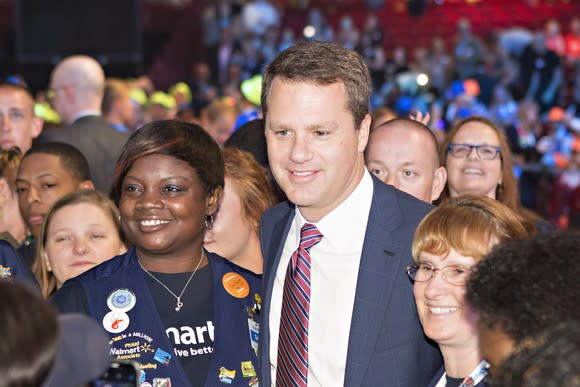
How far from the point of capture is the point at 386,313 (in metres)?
2.71

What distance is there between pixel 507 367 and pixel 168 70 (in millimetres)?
19359

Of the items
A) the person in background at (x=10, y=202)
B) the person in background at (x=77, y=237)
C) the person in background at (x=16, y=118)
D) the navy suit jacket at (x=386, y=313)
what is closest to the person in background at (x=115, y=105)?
the person in background at (x=16, y=118)

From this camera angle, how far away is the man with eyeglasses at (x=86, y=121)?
20.1 ft

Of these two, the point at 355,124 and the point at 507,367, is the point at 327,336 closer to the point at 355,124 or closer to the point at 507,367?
the point at 355,124

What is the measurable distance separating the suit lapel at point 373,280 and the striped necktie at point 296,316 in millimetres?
162

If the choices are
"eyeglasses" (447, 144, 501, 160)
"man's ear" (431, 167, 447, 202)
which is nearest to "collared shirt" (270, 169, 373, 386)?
"man's ear" (431, 167, 447, 202)

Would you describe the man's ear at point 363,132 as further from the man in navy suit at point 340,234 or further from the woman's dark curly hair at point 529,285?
the woman's dark curly hair at point 529,285

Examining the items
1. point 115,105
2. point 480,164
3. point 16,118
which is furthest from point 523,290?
point 115,105

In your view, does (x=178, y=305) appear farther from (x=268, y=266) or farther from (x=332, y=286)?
(x=332, y=286)

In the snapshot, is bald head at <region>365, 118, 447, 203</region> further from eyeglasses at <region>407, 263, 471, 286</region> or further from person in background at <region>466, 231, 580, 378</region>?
person in background at <region>466, 231, 580, 378</region>

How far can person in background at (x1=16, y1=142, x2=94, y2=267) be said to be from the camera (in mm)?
4578

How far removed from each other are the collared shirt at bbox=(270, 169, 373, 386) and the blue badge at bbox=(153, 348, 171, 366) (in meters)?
0.36

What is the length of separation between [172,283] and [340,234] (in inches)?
22.2

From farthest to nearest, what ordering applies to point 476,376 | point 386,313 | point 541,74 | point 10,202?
point 541,74 → point 10,202 → point 386,313 → point 476,376
